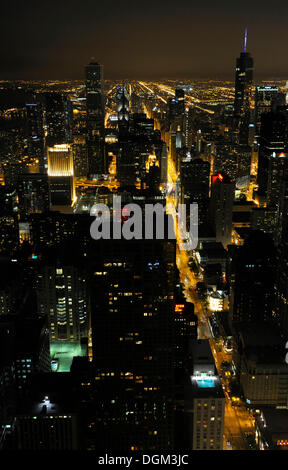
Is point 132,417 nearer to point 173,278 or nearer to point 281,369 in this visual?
point 173,278

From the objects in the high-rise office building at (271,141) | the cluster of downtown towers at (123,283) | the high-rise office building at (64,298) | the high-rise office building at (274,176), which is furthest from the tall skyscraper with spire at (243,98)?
the high-rise office building at (64,298)

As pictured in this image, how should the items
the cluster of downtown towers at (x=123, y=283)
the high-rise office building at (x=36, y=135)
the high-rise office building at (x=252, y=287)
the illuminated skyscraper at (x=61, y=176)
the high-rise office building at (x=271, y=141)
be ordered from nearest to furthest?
the cluster of downtown towers at (x=123, y=283)
the high-rise office building at (x=252, y=287)
the illuminated skyscraper at (x=61, y=176)
the high-rise office building at (x=271, y=141)
the high-rise office building at (x=36, y=135)

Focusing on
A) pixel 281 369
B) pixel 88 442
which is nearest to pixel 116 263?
pixel 88 442

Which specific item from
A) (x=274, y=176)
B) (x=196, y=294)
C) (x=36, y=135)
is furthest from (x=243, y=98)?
(x=196, y=294)

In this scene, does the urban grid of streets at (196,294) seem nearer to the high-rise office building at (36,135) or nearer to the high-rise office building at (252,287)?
the high-rise office building at (252,287)

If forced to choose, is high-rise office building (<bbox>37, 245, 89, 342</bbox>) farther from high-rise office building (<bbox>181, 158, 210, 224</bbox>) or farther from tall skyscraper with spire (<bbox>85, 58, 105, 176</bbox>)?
tall skyscraper with spire (<bbox>85, 58, 105, 176</bbox>)

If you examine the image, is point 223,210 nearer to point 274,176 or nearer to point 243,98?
point 274,176

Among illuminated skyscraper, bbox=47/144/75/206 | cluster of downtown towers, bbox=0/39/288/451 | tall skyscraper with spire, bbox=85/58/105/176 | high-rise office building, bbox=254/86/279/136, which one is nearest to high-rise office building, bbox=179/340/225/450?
cluster of downtown towers, bbox=0/39/288/451
